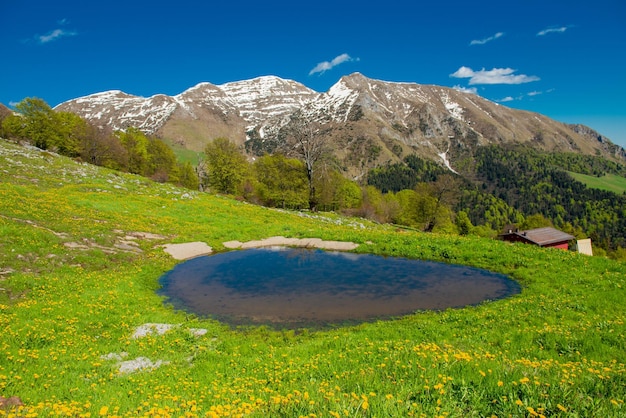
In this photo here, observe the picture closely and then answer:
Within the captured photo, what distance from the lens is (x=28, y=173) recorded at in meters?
39.5

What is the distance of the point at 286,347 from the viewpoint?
12102mm

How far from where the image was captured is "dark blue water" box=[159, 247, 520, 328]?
1590cm

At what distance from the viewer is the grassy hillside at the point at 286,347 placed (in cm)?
668

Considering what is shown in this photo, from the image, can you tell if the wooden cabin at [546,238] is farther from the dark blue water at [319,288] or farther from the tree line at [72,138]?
the tree line at [72,138]

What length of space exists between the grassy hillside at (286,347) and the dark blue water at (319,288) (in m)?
1.20

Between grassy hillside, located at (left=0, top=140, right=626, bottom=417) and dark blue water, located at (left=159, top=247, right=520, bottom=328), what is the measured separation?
1.20 metres

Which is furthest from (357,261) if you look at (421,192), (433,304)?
(421,192)

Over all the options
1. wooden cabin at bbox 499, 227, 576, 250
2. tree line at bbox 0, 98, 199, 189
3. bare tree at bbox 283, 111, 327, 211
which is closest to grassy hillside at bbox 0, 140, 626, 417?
bare tree at bbox 283, 111, 327, 211

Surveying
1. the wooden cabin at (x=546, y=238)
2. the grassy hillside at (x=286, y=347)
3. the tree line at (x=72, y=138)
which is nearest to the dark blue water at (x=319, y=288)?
the grassy hillside at (x=286, y=347)

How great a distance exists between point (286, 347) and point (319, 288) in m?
7.14

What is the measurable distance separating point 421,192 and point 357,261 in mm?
56900

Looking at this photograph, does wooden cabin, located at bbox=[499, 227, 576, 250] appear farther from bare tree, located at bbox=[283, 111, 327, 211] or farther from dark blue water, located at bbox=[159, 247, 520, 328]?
dark blue water, located at bbox=[159, 247, 520, 328]

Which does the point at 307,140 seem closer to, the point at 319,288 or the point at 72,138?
the point at 319,288

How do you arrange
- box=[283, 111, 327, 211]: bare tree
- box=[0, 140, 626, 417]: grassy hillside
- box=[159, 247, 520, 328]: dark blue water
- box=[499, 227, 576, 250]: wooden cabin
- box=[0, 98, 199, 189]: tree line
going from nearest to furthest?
box=[0, 140, 626, 417]: grassy hillside → box=[159, 247, 520, 328]: dark blue water → box=[283, 111, 327, 211]: bare tree → box=[499, 227, 576, 250]: wooden cabin → box=[0, 98, 199, 189]: tree line
